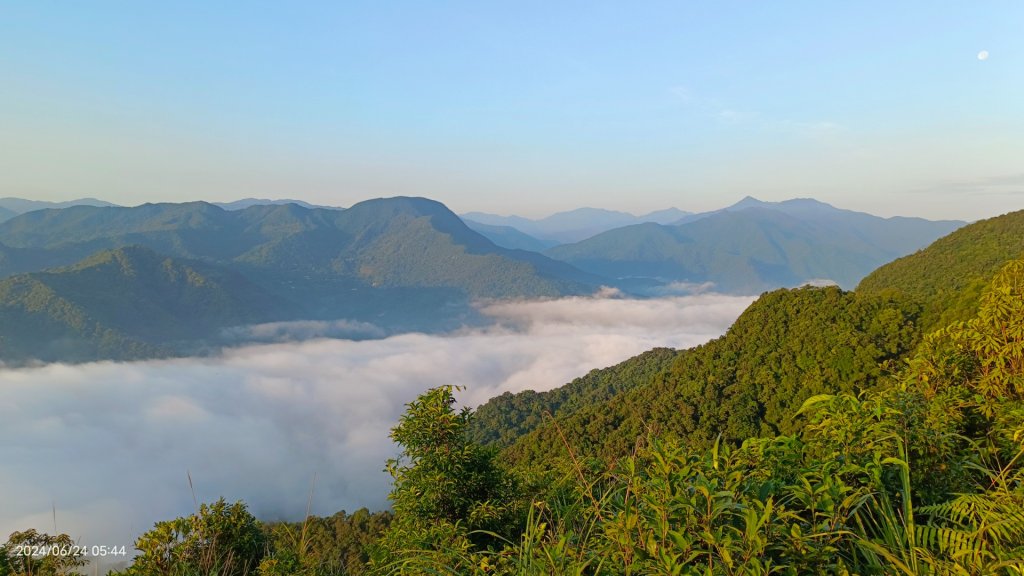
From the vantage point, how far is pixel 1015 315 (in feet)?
12.9

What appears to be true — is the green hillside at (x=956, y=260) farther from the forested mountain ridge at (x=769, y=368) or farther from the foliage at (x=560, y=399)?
the foliage at (x=560, y=399)

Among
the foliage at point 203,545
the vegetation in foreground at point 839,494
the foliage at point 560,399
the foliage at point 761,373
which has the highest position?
the vegetation in foreground at point 839,494

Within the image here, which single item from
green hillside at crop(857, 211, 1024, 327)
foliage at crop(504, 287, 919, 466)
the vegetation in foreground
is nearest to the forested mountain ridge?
foliage at crop(504, 287, 919, 466)

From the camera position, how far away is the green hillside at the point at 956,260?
50406mm

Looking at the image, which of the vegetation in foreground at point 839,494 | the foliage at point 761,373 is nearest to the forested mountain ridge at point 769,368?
the foliage at point 761,373

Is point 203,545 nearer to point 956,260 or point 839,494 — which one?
point 839,494

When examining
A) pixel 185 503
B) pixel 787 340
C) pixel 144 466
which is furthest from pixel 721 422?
pixel 144 466

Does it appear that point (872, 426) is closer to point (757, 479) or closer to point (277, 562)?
point (757, 479)

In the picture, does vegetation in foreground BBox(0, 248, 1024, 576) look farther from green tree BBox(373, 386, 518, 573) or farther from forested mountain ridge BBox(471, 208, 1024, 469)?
forested mountain ridge BBox(471, 208, 1024, 469)

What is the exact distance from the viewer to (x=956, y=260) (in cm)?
5709

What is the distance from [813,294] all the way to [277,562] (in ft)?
141

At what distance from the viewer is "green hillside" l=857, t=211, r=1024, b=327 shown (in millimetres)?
50406

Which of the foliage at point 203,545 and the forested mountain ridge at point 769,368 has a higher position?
the foliage at point 203,545

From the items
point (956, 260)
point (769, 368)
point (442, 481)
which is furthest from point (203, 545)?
point (956, 260)
